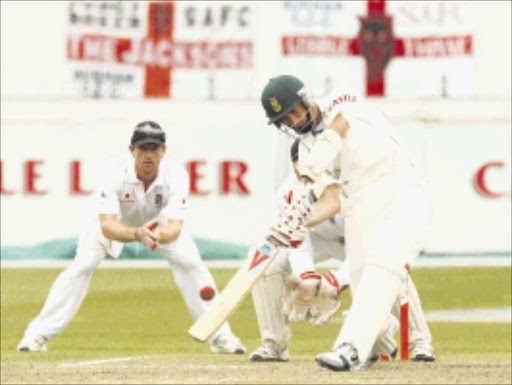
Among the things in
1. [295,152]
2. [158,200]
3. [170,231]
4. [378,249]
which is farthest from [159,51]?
Result: [378,249]

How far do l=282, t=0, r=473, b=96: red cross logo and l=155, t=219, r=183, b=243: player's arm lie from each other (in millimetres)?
10517

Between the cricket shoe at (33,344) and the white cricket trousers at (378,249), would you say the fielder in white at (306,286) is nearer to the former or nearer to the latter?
the white cricket trousers at (378,249)

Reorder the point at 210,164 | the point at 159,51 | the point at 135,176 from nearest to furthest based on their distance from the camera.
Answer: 1. the point at 135,176
2. the point at 210,164
3. the point at 159,51

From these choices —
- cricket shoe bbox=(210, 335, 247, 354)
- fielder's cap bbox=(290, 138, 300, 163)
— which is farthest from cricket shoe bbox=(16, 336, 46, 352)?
fielder's cap bbox=(290, 138, 300, 163)

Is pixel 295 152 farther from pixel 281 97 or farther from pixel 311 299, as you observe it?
pixel 311 299

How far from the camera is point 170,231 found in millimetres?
9773

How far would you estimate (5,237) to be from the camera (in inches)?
755

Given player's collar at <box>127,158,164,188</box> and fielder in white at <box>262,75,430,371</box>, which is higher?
fielder in white at <box>262,75,430,371</box>

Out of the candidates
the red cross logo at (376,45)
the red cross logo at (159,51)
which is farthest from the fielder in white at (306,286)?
the red cross logo at (376,45)

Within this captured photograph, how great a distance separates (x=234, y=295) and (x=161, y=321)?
6.88 meters

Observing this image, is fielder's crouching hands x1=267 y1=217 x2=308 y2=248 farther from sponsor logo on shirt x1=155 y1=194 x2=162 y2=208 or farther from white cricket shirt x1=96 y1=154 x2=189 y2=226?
sponsor logo on shirt x1=155 y1=194 x2=162 y2=208

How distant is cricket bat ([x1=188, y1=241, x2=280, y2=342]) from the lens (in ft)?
25.1

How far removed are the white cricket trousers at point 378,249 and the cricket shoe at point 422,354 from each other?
134 cm

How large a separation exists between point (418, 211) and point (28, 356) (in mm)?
3377
